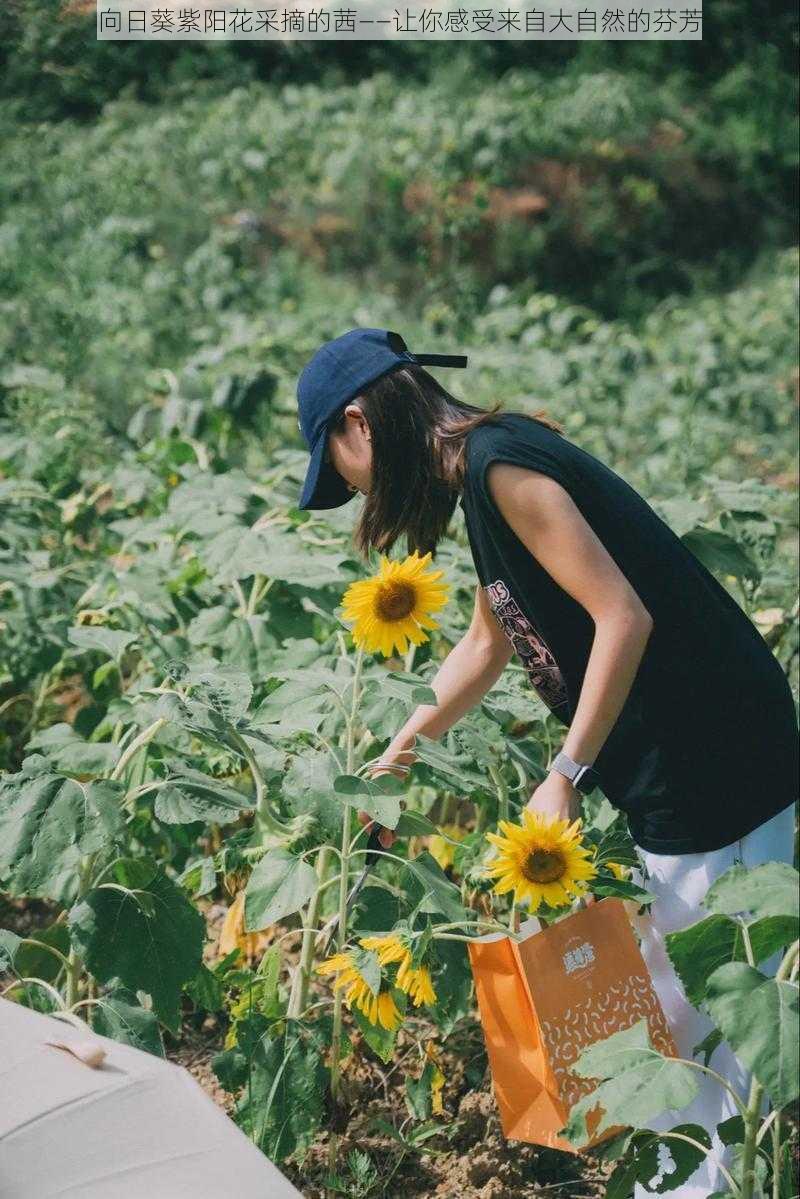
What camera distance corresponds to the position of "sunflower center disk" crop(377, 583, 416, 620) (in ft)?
6.30

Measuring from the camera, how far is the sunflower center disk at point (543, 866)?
1.72 meters

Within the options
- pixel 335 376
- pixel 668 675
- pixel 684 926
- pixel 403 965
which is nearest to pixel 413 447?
pixel 335 376

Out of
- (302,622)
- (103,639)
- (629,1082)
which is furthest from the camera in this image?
(302,622)

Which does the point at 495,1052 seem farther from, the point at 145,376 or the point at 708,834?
the point at 145,376

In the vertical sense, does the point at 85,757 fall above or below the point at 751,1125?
above

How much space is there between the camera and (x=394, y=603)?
6.33 feet

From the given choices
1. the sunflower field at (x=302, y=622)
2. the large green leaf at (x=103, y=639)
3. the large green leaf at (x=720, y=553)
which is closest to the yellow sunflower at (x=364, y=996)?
the sunflower field at (x=302, y=622)

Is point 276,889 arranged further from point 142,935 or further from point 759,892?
point 759,892

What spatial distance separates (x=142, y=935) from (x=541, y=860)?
0.59m

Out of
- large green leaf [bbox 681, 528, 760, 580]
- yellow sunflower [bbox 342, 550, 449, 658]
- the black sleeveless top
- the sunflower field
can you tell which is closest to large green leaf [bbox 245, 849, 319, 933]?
the sunflower field

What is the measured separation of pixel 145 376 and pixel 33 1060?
13.0ft

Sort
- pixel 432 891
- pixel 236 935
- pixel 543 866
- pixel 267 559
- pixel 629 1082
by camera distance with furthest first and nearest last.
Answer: pixel 267 559 < pixel 236 935 < pixel 432 891 < pixel 543 866 < pixel 629 1082

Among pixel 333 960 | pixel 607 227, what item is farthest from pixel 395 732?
pixel 607 227

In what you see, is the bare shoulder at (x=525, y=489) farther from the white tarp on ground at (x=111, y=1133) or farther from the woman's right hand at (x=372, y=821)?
the white tarp on ground at (x=111, y=1133)
